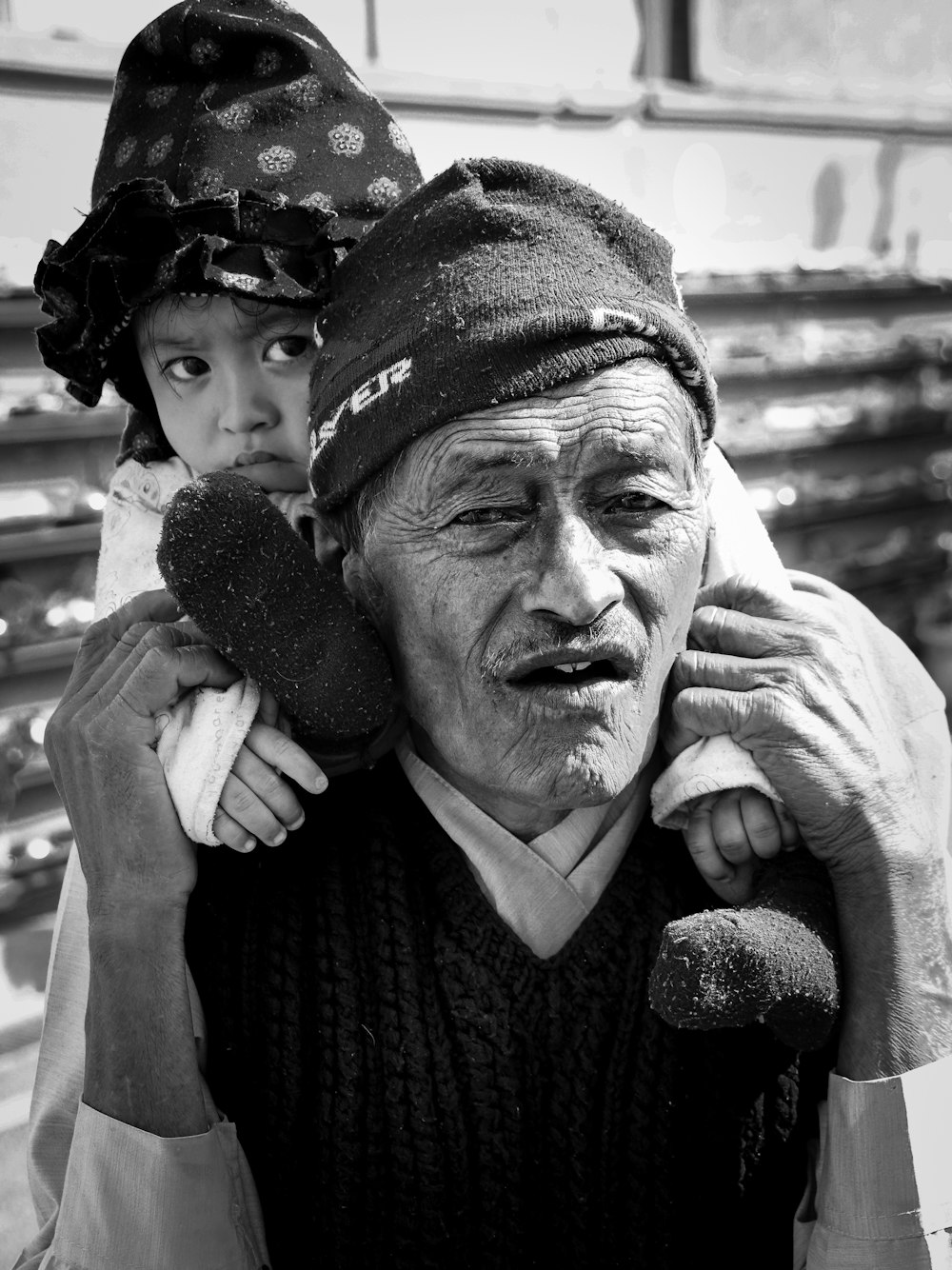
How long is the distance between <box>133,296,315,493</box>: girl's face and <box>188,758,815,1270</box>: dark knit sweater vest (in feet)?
2.76

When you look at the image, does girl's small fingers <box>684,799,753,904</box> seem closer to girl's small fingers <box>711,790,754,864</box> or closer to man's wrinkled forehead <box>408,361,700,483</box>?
girl's small fingers <box>711,790,754,864</box>

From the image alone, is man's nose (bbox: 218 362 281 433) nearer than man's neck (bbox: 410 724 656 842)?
No

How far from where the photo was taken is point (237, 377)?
2.25m

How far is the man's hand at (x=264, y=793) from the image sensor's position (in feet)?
5.80

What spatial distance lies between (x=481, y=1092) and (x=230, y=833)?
57 cm

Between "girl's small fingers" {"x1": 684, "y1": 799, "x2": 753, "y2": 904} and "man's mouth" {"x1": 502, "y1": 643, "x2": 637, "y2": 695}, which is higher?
"man's mouth" {"x1": 502, "y1": 643, "x2": 637, "y2": 695}

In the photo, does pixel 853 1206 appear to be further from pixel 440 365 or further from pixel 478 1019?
pixel 440 365

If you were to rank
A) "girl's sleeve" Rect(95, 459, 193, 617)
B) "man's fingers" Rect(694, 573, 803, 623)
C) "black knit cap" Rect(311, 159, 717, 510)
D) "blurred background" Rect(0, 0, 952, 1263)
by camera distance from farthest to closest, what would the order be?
"blurred background" Rect(0, 0, 952, 1263) → "girl's sleeve" Rect(95, 459, 193, 617) → "man's fingers" Rect(694, 573, 803, 623) → "black knit cap" Rect(311, 159, 717, 510)

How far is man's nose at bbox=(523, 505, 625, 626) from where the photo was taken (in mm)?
1700

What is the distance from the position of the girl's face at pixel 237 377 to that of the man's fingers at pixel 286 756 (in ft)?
2.15

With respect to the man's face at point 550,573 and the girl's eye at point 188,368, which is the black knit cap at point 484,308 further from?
the girl's eye at point 188,368

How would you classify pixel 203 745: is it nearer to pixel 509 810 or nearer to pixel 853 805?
pixel 509 810

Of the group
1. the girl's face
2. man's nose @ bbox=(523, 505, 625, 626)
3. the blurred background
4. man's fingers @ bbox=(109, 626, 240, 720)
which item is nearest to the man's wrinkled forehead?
man's nose @ bbox=(523, 505, 625, 626)

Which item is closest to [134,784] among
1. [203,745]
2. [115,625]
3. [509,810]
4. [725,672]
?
[203,745]
